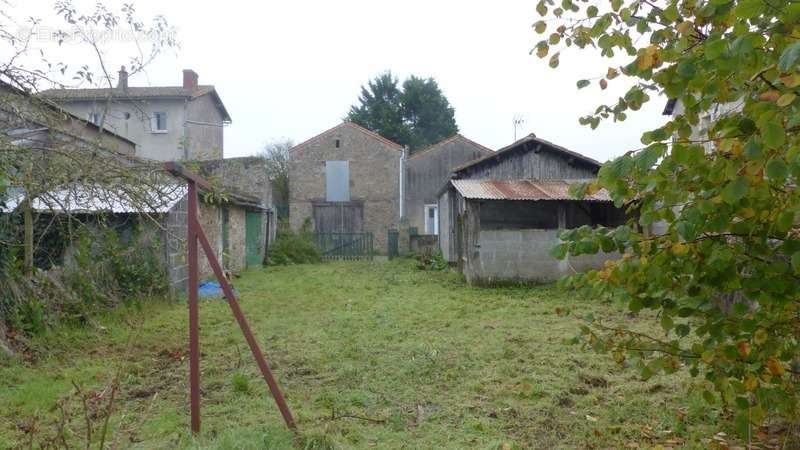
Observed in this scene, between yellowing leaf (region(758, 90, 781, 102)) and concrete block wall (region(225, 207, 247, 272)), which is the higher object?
yellowing leaf (region(758, 90, 781, 102))

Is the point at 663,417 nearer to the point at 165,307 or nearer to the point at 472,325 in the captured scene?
the point at 472,325

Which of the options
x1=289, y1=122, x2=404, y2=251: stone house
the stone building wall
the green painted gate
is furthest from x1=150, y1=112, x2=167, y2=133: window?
the green painted gate

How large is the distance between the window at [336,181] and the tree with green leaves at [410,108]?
19538mm

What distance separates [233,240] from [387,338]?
35.4ft

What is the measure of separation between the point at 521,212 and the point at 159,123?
72.2 feet

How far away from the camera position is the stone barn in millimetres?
13445

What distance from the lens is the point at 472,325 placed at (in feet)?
30.3

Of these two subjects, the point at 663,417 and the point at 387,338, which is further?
the point at 387,338

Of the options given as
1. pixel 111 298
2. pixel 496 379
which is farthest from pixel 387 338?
pixel 111 298

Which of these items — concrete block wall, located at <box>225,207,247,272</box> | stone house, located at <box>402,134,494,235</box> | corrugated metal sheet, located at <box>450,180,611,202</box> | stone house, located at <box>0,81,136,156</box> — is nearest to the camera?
stone house, located at <box>0,81,136,156</box>

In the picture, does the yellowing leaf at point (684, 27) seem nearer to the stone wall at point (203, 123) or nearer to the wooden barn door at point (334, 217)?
the wooden barn door at point (334, 217)

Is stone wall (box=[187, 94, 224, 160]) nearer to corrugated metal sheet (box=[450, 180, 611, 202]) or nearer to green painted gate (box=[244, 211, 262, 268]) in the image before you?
green painted gate (box=[244, 211, 262, 268])

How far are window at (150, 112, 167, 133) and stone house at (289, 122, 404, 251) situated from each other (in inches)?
278

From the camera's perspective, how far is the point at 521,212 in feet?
49.1
